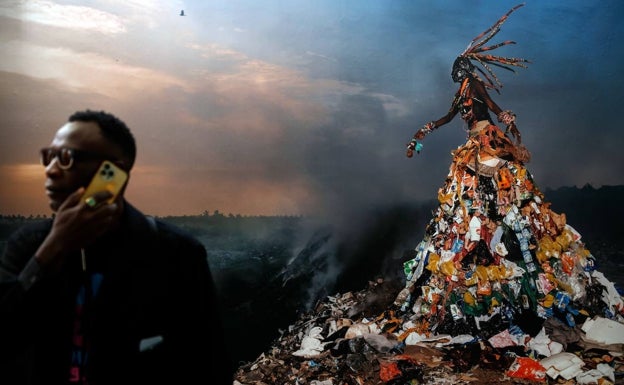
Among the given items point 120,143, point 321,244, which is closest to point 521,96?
point 321,244

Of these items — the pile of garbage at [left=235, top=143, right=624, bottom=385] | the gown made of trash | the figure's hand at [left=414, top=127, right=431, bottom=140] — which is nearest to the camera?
Answer: the pile of garbage at [left=235, top=143, right=624, bottom=385]

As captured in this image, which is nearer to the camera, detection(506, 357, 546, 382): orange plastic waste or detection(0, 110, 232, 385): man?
detection(0, 110, 232, 385): man

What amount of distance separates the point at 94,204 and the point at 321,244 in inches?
307

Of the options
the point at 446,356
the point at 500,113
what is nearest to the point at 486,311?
the point at 446,356

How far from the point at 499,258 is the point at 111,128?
5483 millimetres

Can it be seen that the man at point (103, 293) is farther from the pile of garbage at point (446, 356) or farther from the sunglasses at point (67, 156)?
the pile of garbage at point (446, 356)

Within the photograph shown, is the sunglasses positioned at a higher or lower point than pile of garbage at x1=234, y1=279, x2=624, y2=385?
higher

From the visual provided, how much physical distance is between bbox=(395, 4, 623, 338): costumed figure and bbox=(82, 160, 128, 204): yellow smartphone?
5.27m

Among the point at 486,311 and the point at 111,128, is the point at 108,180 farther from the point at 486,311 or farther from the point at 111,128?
the point at 486,311

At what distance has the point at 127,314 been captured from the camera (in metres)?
0.88

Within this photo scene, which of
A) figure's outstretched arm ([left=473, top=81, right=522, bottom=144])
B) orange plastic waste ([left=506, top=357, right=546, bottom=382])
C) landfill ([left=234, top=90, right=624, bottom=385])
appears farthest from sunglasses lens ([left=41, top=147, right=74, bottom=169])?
figure's outstretched arm ([left=473, top=81, right=522, bottom=144])

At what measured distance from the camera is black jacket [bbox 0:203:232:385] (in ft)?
2.80

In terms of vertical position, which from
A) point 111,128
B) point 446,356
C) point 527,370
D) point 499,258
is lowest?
point 446,356

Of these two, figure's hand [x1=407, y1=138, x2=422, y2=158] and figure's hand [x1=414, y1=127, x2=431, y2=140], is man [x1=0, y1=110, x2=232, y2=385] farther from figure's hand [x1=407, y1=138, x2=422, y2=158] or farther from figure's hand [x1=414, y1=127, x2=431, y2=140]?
figure's hand [x1=414, y1=127, x2=431, y2=140]
